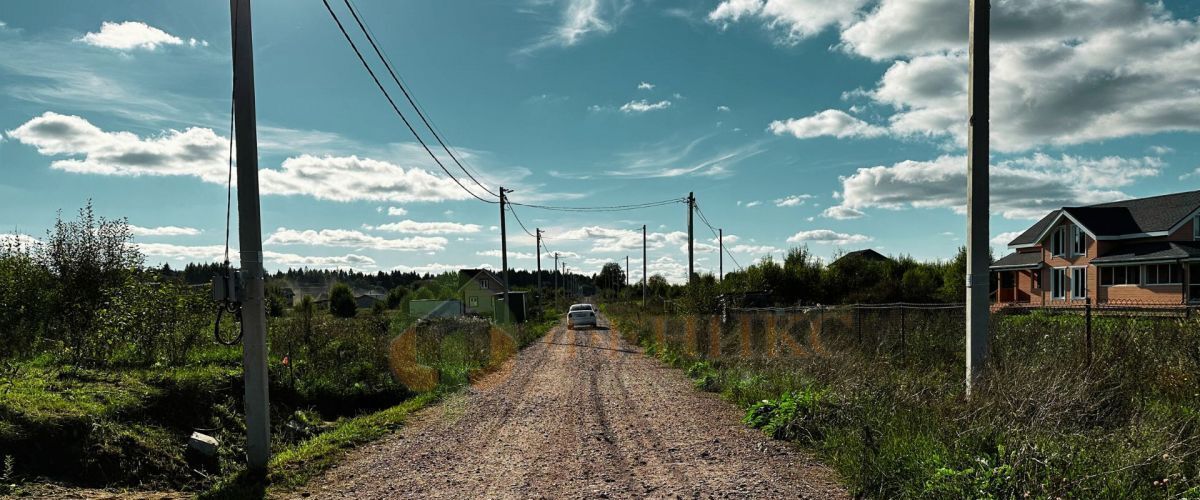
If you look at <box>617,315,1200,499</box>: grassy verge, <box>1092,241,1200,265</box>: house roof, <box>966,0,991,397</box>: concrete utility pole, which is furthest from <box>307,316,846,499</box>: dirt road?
<box>1092,241,1200,265</box>: house roof

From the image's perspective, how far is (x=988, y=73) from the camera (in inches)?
298

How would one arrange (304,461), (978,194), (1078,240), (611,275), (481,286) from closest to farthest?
(304,461) → (978,194) → (1078,240) → (481,286) → (611,275)

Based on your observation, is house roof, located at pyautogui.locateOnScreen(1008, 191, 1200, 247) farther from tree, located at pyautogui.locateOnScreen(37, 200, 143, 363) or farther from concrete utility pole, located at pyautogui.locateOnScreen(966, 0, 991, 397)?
tree, located at pyautogui.locateOnScreen(37, 200, 143, 363)

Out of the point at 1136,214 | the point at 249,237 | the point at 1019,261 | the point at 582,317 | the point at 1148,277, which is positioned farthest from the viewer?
the point at 1019,261

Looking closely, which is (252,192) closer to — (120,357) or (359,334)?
(120,357)

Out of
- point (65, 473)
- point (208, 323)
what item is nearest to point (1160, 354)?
point (65, 473)

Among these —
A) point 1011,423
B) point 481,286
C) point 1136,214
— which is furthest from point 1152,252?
point 481,286

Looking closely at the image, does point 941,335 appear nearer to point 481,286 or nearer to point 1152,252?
point 1152,252

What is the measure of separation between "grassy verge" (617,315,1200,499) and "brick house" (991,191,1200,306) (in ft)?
82.9

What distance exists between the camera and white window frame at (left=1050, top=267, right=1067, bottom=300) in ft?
121

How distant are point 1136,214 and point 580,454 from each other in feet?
127

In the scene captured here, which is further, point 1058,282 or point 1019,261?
point 1019,261

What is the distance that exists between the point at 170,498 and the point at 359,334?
28.0 ft

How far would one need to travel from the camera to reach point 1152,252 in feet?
99.5
